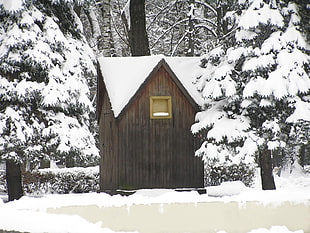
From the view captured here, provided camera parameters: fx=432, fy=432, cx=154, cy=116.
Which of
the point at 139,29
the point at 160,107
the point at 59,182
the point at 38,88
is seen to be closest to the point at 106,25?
the point at 139,29

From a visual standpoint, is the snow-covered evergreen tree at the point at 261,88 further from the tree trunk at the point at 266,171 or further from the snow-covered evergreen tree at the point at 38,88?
the snow-covered evergreen tree at the point at 38,88

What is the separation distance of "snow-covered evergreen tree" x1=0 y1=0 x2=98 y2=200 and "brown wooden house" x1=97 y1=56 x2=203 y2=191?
135 centimetres

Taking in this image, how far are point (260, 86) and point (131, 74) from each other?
5555 mm

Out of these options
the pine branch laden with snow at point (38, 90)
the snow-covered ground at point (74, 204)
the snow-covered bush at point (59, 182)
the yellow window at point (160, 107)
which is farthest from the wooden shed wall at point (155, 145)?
the snow-covered ground at point (74, 204)

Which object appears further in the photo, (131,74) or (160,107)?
(131,74)

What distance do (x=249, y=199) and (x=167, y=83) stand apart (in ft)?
26.6

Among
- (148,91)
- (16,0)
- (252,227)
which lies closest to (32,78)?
(16,0)

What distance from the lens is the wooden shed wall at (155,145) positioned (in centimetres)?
1437

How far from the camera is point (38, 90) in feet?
40.9

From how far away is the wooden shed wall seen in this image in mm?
14367

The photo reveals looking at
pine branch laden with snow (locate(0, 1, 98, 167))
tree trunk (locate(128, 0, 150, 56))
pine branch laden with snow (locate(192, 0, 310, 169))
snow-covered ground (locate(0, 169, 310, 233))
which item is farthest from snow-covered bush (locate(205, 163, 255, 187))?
snow-covered ground (locate(0, 169, 310, 233))

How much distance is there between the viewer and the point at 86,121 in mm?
14617

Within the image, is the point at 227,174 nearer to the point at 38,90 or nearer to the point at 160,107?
the point at 160,107

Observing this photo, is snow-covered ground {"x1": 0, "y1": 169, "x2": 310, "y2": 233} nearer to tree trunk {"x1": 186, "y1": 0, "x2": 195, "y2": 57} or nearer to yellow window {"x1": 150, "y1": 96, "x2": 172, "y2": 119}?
yellow window {"x1": 150, "y1": 96, "x2": 172, "y2": 119}
